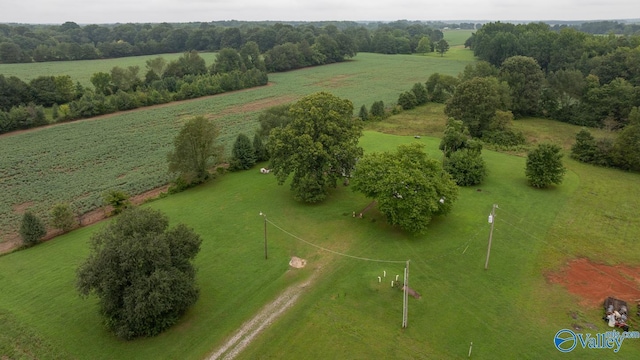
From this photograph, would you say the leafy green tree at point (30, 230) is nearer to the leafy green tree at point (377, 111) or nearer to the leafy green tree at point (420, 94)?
the leafy green tree at point (377, 111)

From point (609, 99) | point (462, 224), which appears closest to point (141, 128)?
point (462, 224)

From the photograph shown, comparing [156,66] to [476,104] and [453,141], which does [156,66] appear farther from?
[453,141]

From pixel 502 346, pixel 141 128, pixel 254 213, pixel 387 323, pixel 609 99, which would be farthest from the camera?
pixel 141 128

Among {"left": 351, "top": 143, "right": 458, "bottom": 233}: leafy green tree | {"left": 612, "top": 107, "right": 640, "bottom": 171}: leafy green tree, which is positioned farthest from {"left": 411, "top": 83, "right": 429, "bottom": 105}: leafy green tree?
{"left": 351, "top": 143, "right": 458, "bottom": 233}: leafy green tree

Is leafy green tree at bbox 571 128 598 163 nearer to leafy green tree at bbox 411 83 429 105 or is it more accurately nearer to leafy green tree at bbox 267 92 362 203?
leafy green tree at bbox 267 92 362 203

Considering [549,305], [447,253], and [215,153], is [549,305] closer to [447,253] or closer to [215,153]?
[447,253]
